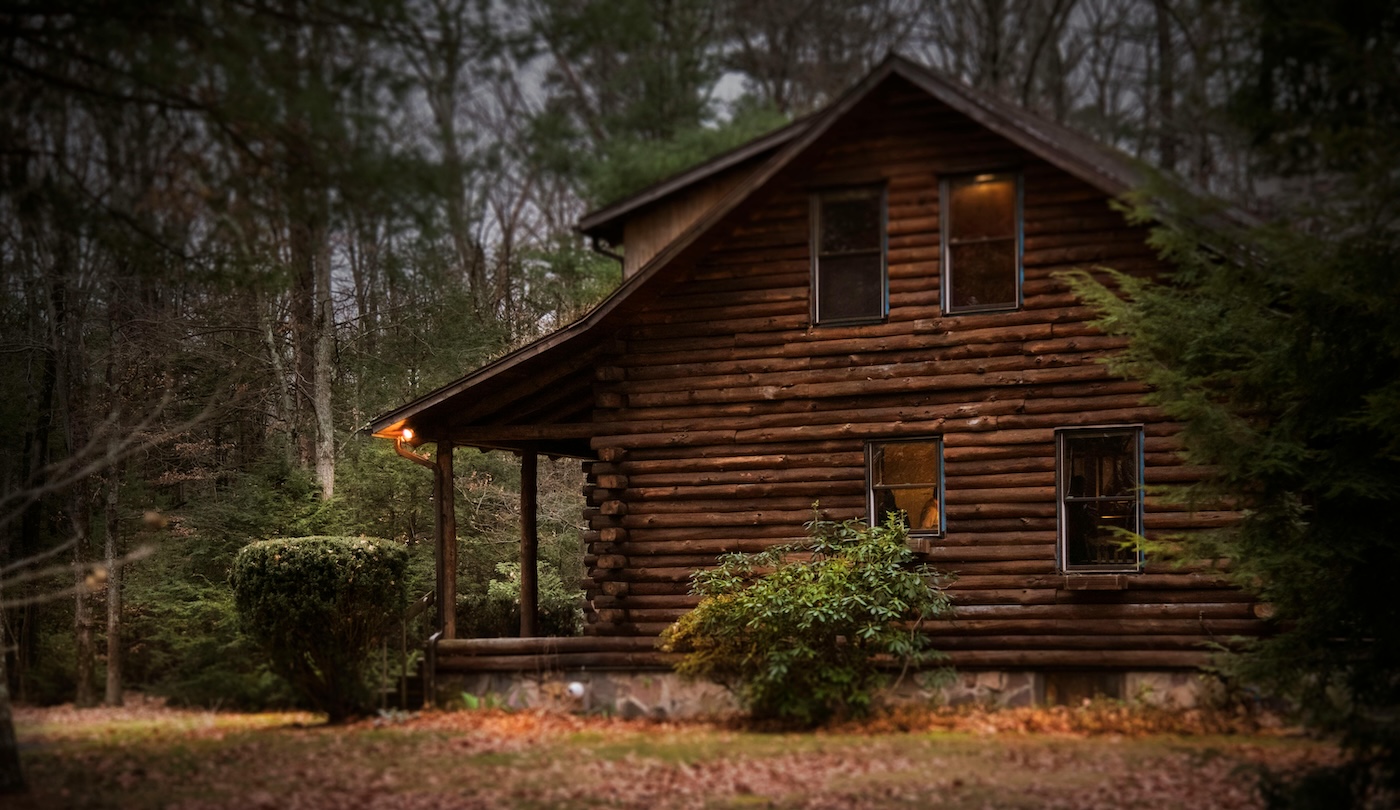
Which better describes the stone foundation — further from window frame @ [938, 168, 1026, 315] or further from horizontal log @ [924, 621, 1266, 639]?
window frame @ [938, 168, 1026, 315]

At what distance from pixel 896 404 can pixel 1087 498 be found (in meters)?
2.34

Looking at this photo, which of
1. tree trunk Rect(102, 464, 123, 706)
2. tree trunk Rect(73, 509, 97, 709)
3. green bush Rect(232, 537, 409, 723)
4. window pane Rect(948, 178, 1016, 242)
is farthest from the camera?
tree trunk Rect(102, 464, 123, 706)

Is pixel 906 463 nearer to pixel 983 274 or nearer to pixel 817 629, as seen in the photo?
pixel 983 274

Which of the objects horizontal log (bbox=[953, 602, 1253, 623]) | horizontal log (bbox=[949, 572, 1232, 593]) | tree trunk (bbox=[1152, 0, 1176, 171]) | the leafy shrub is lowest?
the leafy shrub

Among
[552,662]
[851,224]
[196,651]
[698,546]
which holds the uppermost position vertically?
[851,224]

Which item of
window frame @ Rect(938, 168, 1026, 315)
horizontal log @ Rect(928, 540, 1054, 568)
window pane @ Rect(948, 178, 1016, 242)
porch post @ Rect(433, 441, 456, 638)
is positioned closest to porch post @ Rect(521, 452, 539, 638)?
Result: porch post @ Rect(433, 441, 456, 638)

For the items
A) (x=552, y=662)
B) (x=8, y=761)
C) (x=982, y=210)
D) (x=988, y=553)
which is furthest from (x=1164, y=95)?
(x=8, y=761)

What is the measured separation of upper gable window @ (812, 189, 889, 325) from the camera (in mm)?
15648

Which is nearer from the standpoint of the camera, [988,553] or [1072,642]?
[1072,642]

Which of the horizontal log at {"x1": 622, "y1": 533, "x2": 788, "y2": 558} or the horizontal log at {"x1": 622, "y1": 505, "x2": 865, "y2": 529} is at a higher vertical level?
the horizontal log at {"x1": 622, "y1": 505, "x2": 865, "y2": 529}

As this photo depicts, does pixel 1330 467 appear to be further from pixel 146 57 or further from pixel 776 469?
pixel 146 57

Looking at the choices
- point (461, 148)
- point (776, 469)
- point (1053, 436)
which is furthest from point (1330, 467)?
point (461, 148)

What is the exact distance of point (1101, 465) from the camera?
14695mm

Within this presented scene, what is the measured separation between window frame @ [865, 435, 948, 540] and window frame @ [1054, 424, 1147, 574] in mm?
1243
